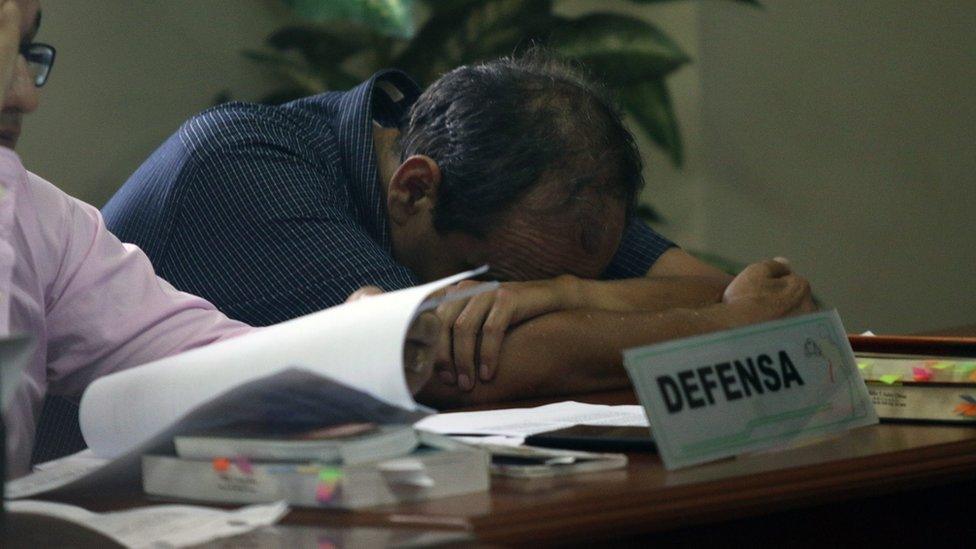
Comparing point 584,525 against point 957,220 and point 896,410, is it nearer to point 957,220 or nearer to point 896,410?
point 896,410

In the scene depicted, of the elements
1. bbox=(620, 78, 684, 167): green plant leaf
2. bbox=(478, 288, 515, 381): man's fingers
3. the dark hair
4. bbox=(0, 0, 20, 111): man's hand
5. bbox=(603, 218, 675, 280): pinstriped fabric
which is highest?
bbox=(0, 0, 20, 111): man's hand

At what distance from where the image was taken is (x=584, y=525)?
0.60 metres

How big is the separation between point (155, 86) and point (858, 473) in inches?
82.5

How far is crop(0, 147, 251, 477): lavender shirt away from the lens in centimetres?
105

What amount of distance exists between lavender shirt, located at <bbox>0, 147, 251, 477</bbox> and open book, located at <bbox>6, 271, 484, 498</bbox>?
312 mm

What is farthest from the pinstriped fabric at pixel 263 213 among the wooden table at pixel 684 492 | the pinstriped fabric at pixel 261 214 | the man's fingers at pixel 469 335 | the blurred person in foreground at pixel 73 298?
the wooden table at pixel 684 492

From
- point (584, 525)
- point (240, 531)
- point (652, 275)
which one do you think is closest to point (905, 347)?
point (584, 525)

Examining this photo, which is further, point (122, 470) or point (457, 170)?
point (457, 170)

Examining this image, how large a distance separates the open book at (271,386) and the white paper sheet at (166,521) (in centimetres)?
6

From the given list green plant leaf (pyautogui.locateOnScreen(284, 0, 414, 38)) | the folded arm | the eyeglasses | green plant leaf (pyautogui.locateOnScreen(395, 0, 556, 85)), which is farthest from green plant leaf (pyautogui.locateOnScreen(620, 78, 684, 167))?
the eyeglasses

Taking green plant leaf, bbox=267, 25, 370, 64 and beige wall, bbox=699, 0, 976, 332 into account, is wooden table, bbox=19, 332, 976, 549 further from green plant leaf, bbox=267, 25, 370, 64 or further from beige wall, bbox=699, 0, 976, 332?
beige wall, bbox=699, 0, 976, 332

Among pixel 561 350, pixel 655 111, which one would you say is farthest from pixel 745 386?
pixel 655 111

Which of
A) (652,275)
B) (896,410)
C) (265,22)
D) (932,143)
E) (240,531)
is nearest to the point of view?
(240,531)

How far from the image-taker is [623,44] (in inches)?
113
